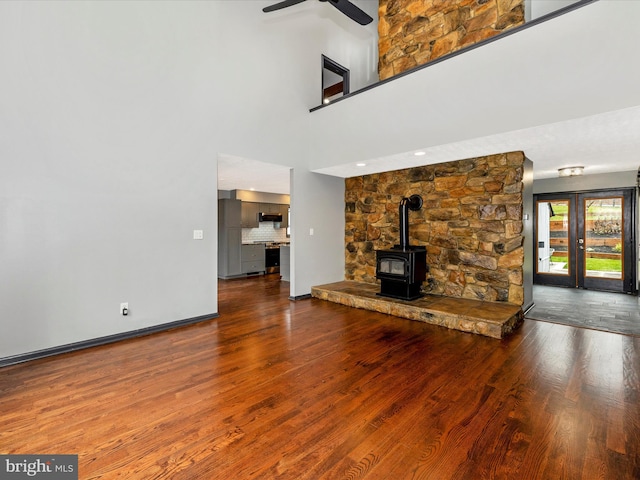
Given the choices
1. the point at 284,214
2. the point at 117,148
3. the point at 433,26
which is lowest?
the point at 284,214

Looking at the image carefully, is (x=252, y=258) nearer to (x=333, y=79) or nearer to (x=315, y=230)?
(x=315, y=230)

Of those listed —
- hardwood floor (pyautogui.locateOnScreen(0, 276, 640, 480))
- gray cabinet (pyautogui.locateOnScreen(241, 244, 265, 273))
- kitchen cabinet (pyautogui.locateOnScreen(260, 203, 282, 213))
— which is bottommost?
hardwood floor (pyautogui.locateOnScreen(0, 276, 640, 480))

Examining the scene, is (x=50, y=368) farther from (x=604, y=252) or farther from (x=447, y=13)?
(x=604, y=252)

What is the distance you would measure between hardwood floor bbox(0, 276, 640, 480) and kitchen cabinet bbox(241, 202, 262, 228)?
4.83 meters

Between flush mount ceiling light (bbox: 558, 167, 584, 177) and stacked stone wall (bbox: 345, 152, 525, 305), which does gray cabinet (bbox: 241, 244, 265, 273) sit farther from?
flush mount ceiling light (bbox: 558, 167, 584, 177)

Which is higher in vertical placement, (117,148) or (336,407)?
(117,148)

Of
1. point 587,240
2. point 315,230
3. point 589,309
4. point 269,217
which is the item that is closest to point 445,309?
point 589,309

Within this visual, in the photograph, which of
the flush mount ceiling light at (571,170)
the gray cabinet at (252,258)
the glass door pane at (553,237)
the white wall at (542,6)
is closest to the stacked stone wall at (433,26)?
the white wall at (542,6)

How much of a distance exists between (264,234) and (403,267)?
5426 mm

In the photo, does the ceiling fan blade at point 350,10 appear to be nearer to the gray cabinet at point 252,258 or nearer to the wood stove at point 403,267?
the wood stove at point 403,267

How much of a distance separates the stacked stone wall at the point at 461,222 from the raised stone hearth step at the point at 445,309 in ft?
1.20

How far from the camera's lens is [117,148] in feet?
11.6

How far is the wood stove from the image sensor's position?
190 inches

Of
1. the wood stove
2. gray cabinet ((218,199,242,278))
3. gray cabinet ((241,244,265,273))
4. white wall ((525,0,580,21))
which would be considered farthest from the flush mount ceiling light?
gray cabinet ((218,199,242,278))
